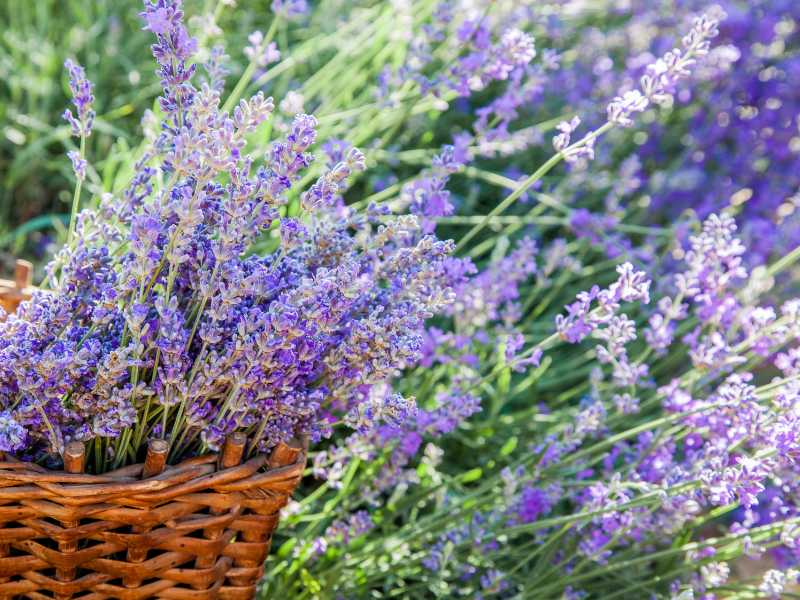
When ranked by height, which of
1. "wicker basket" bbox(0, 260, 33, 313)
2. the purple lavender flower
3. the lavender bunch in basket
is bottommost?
the lavender bunch in basket

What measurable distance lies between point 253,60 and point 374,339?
57 centimetres

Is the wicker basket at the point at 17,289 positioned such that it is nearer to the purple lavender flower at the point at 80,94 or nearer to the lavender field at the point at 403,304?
the lavender field at the point at 403,304

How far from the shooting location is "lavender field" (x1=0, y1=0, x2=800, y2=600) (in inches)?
36.1

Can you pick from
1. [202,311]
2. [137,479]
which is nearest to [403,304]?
[202,311]

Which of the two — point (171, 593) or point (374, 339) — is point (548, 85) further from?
point (171, 593)

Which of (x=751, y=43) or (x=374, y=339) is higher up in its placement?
(x=751, y=43)

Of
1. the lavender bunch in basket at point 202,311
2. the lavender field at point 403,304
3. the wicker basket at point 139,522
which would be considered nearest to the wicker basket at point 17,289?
the lavender field at point 403,304

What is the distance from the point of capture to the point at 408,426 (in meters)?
1.30

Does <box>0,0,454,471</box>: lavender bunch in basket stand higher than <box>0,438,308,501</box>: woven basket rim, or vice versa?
<box>0,0,454,471</box>: lavender bunch in basket

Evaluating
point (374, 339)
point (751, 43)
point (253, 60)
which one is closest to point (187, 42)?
point (374, 339)

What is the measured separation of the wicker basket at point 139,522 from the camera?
904 mm

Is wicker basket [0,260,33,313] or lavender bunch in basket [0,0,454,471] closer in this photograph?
lavender bunch in basket [0,0,454,471]

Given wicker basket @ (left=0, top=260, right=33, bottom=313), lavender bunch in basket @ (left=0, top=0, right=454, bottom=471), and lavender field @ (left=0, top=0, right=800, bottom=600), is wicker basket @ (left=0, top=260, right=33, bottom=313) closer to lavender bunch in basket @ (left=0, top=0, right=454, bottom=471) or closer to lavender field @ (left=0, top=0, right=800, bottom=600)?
lavender field @ (left=0, top=0, right=800, bottom=600)

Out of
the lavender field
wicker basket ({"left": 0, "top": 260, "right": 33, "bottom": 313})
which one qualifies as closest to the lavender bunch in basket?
the lavender field
